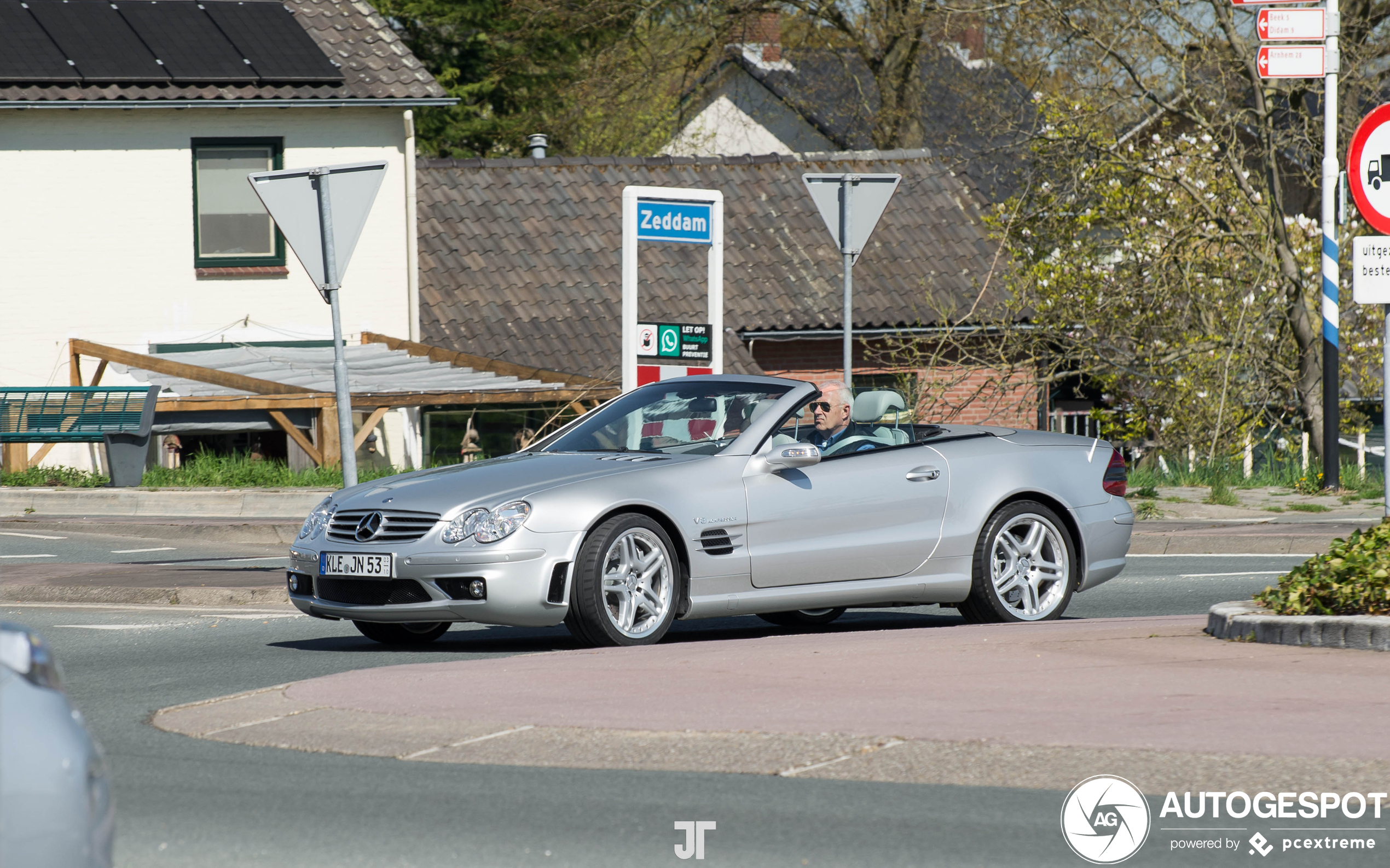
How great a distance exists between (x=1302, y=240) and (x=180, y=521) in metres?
14.5

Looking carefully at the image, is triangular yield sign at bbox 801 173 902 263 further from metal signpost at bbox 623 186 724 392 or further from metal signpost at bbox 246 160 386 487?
metal signpost at bbox 246 160 386 487

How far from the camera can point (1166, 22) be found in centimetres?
2073

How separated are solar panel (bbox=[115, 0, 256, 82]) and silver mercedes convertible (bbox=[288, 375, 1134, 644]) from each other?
16.6 m

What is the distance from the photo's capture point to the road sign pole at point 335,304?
11.9 m

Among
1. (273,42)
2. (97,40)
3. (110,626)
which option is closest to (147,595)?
(110,626)

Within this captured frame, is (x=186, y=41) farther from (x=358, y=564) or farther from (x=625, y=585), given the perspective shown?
(x=625, y=585)

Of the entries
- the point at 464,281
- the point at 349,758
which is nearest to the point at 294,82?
the point at 464,281

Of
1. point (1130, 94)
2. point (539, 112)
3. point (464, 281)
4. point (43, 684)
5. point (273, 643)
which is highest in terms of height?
point (539, 112)

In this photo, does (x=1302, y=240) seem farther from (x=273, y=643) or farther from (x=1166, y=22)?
(x=273, y=643)

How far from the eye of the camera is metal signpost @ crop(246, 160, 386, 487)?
1189cm

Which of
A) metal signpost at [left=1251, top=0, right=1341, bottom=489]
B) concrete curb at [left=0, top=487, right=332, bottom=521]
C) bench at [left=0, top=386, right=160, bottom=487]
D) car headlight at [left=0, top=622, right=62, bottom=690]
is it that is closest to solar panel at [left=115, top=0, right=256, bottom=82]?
bench at [left=0, top=386, right=160, bottom=487]

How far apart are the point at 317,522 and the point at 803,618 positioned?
9.80 ft

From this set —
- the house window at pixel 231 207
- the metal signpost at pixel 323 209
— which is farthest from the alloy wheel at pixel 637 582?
the house window at pixel 231 207

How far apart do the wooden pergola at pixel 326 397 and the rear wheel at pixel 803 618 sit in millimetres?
9676
